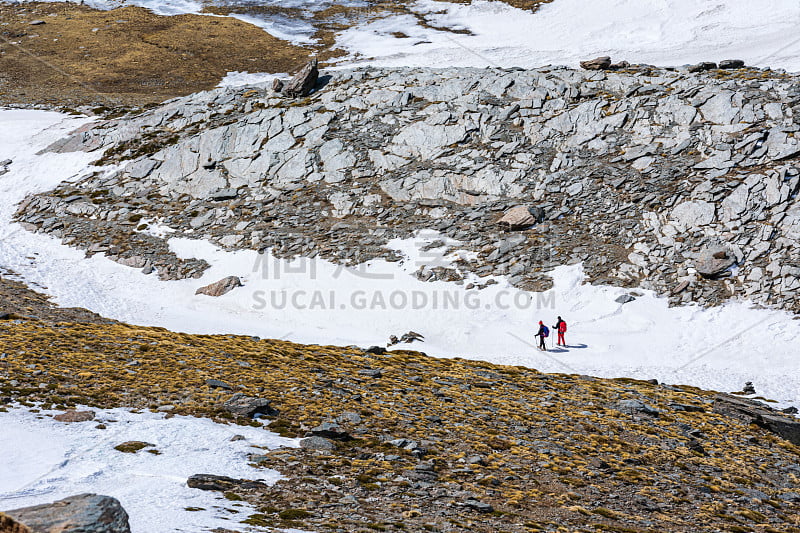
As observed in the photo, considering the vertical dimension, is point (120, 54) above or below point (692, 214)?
above

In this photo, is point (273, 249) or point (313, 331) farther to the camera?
point (273, 249)

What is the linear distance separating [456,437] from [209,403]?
7.75 meters

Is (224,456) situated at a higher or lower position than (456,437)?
higher

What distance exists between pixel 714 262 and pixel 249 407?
89.6ft

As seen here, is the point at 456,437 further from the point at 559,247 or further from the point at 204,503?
the point at 559,247

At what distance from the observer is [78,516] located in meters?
7.24

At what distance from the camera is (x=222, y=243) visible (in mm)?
40062

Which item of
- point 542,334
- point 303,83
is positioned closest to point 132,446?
point 542,334

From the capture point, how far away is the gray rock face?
22.9ft

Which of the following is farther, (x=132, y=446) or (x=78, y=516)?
(x=132, y=446)

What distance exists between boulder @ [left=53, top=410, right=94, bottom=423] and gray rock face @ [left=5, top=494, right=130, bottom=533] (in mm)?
8279

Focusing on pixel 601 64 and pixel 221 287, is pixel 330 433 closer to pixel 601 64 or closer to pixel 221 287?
pixel 221 287

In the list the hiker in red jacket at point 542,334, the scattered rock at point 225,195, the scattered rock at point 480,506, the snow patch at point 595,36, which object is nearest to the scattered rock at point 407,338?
the hiker in red jacket at point 542,334

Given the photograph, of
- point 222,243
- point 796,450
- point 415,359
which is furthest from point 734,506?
point 222,243
